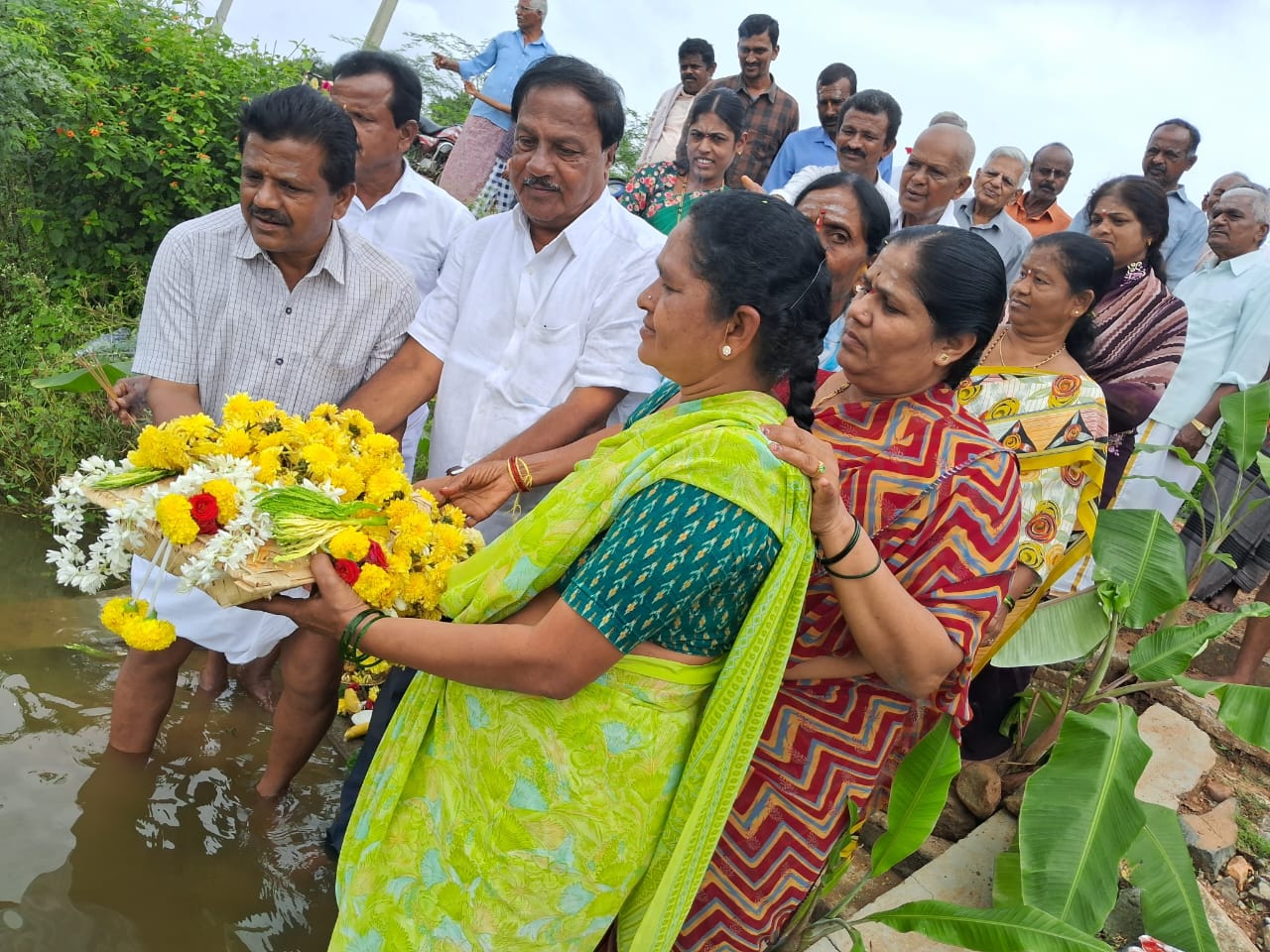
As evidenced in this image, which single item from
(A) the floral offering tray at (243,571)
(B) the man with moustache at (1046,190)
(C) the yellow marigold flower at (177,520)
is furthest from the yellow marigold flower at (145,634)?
(B) the man with moustache at (1046,190)

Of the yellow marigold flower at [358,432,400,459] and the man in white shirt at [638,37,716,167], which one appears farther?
the man in white shirt at [638,37,716,167]

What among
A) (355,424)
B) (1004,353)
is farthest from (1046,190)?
(355,424)

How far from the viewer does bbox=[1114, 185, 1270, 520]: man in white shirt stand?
5176mm

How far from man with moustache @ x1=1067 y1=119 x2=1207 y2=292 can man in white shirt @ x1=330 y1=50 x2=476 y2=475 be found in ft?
13.7

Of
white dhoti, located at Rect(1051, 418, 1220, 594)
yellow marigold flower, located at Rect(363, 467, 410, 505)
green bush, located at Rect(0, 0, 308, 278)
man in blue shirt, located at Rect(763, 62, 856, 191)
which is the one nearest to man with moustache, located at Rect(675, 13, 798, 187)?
man in blue shirt, located at Rect(763, 62, 856, 191)

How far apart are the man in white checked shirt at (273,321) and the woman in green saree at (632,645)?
124 centimetres

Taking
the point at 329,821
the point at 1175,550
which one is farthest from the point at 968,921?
the point at 329,821

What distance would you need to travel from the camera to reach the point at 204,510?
85.6 inches

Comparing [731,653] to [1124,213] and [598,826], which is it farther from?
[1124,213]

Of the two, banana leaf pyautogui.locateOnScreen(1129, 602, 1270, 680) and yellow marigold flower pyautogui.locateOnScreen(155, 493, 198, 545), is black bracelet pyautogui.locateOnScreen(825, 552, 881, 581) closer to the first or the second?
yellow marigold flower pyautogui.locateOnScreen(155, 493, 198, 545)

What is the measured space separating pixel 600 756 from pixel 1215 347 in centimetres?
485

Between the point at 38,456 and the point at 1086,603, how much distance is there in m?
5.44

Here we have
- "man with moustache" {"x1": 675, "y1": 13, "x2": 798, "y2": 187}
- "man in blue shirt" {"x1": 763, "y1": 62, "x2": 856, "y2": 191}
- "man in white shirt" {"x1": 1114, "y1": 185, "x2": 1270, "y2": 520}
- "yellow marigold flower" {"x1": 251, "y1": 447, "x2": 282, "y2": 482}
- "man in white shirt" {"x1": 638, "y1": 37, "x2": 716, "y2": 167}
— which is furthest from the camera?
"man in white shirt" {"x1": 638, "y1": 37, "x2": 716, "y2": 167}

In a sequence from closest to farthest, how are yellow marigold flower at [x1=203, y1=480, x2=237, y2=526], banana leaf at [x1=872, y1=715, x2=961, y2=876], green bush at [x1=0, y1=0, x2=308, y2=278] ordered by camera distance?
yellow marigold flower at [x1=203, y1=480, x2=237, y2=526], banana leaf at [x1=872, y1=715, x2=961, y2=876], green bush at [x1=0, y1=0, x2=308, y2=278]
